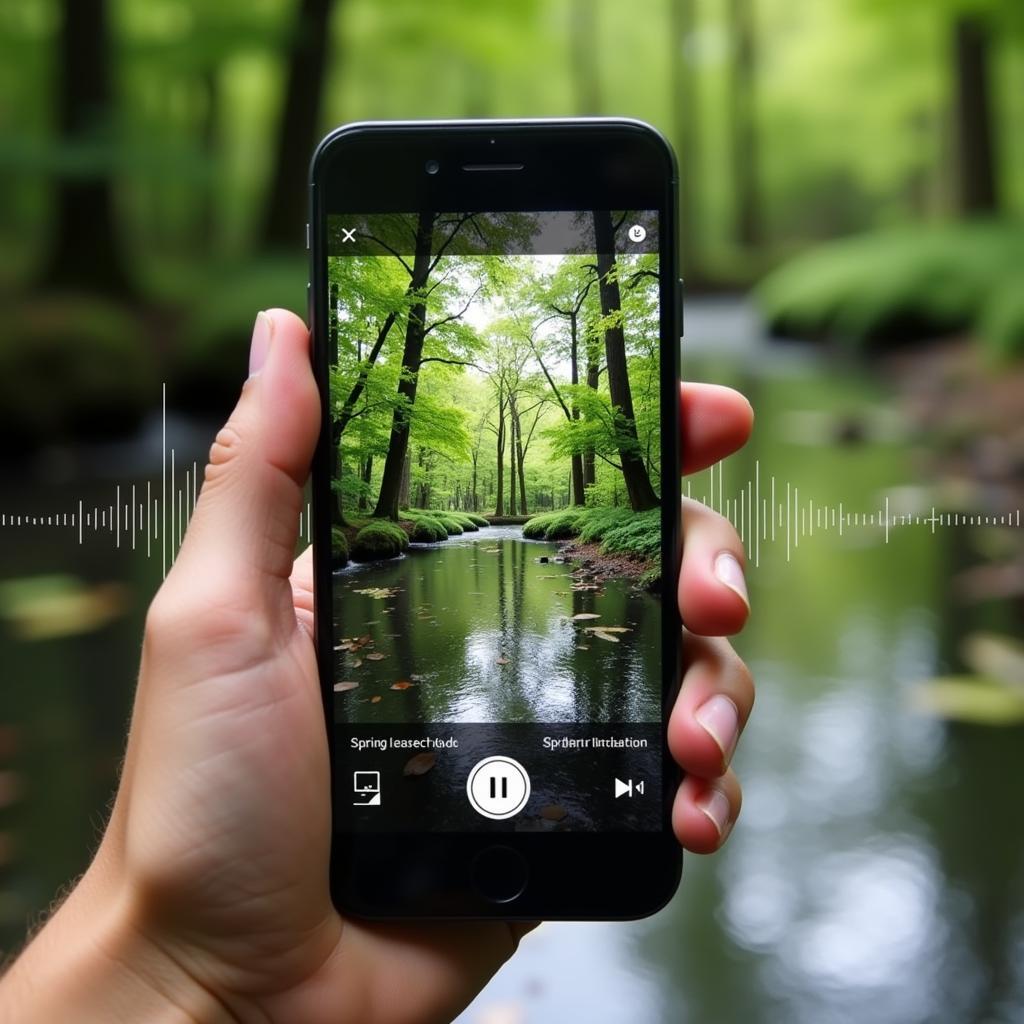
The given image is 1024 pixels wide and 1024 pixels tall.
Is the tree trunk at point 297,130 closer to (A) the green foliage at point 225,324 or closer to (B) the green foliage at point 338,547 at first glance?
(A) the green foliage at point 225,324

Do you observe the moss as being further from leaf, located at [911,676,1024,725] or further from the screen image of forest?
leaf, located at [911,676,1024,725]

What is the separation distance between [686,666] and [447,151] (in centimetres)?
34

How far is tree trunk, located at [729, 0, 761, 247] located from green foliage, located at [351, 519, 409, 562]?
6.83 meters

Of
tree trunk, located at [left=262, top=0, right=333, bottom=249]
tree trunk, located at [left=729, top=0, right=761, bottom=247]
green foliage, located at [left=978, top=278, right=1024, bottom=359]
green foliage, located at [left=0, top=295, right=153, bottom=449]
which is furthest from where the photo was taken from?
tree trunk, located at [left=729, top=0, right=761, bottom=247]

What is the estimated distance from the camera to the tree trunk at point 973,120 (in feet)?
15.6

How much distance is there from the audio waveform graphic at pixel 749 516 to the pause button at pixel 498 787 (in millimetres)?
1742

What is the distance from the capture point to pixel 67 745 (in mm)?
1622

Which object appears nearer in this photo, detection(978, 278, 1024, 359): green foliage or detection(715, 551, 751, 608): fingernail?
detection(715, 551, 751, 608): fingernail

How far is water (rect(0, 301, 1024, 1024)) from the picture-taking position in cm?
117

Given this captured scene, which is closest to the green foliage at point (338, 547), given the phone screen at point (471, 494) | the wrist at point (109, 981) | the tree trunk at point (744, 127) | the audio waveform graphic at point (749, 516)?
the phone screen at point (471, 494)

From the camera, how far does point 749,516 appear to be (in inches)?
103

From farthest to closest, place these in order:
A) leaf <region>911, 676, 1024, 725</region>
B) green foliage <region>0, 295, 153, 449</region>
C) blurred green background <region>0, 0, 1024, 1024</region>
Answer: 1. green foliage <region>0, 295, 153, 449</region>
2. leaf <region>911, 676, 1024, 725</region>
3. blurred green background <region>0, 0, 1024, 1024</region>

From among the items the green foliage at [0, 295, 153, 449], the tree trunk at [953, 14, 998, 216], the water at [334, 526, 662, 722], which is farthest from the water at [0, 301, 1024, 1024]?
the tree trunk at [953, 14, 998, 216]

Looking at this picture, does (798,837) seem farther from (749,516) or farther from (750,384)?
(750,384)
